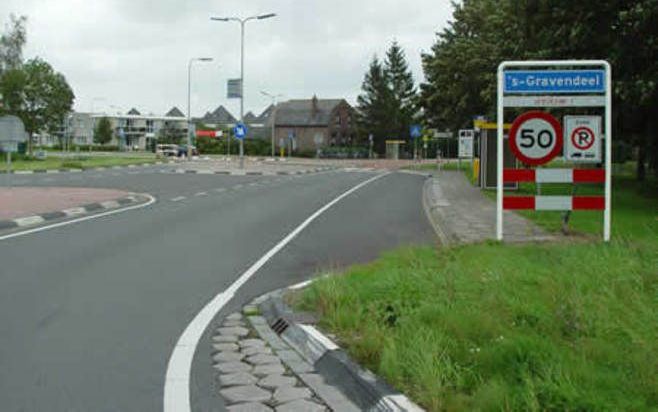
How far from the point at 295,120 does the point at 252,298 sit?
13041cm

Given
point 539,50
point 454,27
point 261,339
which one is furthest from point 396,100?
point 261,339

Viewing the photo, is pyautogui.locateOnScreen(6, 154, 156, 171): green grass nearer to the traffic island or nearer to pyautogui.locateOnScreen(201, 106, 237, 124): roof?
the traffic island

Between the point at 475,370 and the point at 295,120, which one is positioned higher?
the point at 295,120

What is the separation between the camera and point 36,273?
10.3 m

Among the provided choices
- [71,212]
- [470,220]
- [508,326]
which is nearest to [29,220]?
[71,212]

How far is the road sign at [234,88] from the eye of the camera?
50.4 meters

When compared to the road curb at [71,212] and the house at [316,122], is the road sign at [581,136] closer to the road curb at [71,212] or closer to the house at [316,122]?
the road curb at [71,212]

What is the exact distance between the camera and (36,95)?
216 ft

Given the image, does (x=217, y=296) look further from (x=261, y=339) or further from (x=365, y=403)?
(x=365, y=403)

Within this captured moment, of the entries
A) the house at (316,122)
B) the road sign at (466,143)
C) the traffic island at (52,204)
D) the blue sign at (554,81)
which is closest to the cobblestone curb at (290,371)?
the blue sign at (554,81)

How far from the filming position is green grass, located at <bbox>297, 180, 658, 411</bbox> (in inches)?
182

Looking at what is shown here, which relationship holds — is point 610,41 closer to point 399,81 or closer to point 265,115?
point 399,81

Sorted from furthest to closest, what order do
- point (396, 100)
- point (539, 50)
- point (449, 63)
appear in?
1. point (396, 100)
2. point (449, 63)
3. point (539, 50)

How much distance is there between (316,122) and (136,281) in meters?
127
